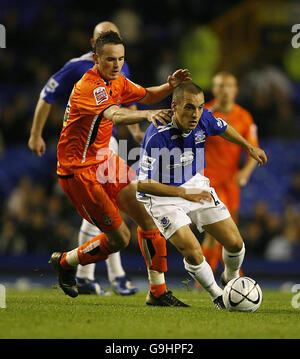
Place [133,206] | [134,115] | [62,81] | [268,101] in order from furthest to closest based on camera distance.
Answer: [268,101], [62,81], [133,206], [134,115]

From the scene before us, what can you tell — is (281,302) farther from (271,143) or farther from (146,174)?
(271,143)

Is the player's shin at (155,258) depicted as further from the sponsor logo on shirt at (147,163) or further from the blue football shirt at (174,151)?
the sponsor logo on shirt at (147,163)

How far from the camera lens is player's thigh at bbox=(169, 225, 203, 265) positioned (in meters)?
6.07

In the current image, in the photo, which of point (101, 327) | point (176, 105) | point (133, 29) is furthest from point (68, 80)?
point (133, 29)

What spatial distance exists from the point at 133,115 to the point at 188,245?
1.28m

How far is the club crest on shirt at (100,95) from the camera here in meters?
6.25

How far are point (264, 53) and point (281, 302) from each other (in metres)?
9.94

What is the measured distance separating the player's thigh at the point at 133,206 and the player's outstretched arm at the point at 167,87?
943 millimetres

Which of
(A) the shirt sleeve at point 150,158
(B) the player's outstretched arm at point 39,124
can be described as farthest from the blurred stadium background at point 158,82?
(A) the shirt sleeve at point 150,158

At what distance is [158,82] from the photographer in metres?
15.4

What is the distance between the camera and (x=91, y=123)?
260 inches

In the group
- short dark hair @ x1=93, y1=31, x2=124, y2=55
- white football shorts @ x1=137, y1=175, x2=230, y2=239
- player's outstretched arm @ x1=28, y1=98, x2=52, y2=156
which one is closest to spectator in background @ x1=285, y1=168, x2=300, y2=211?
player's outstretched arm @ x1=28, y1=98, x2=52, y2=156

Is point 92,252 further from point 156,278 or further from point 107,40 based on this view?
point 107,40
